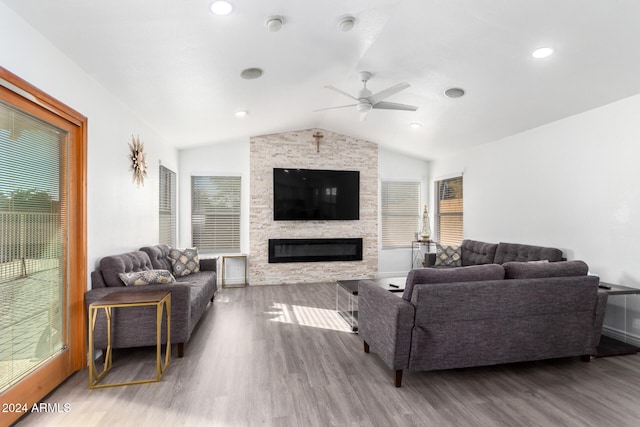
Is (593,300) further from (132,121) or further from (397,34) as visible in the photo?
(132,121)

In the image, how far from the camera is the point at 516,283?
274cm

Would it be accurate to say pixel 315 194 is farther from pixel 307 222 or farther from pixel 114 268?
pixel 114 268

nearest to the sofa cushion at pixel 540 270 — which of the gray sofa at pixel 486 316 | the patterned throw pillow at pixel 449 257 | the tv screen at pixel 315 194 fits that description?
the gray sofa at pixel 486 316

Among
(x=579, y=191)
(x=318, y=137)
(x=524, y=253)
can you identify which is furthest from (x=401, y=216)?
(x=579, y=191)

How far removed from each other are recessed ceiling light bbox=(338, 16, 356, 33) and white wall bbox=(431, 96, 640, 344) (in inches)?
123

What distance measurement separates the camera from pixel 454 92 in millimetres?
4238

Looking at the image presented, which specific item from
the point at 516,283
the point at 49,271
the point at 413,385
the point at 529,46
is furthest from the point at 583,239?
the point at 49,271

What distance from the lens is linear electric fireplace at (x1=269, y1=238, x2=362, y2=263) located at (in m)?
6.69

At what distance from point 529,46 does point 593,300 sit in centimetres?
228

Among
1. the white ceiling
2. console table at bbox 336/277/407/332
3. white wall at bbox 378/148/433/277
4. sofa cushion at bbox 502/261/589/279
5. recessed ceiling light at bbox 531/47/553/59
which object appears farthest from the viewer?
white wall at bbox 378/148/433/277

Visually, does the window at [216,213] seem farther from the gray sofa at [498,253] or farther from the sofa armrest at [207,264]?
the gray sofa at [498,253]

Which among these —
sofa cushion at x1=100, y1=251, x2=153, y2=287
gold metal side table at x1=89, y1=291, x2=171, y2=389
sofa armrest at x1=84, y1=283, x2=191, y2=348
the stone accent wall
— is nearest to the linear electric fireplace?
the stone accent wall

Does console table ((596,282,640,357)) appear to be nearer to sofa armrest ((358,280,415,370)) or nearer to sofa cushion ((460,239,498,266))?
sofa cushion ((460,239,498,266))

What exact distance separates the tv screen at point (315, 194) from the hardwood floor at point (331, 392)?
11.1 feet
